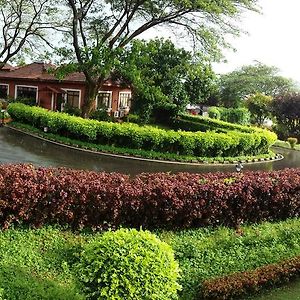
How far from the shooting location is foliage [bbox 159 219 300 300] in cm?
747

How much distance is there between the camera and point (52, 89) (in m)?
29.8

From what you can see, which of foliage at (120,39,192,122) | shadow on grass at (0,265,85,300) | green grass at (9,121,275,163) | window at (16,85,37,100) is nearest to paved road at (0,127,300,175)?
green grass at (9,121,275,163)

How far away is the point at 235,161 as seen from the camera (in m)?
20.7

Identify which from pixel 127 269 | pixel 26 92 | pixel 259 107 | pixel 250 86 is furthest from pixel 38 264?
pixel 250 86

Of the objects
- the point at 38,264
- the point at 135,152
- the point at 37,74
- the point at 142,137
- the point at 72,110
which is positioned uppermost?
the point at 37,74

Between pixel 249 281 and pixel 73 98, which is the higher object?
pixel 73 98

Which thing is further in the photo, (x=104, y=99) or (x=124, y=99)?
(x=124, y=99)

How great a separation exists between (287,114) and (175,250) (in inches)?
1051

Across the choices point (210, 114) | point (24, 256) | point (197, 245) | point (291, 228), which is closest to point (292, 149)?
point (210, 114)

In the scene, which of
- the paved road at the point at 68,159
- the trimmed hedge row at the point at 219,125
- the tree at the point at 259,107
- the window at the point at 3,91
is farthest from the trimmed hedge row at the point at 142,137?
the tree at the point at 259,107

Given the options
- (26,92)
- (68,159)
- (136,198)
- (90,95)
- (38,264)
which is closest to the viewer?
(38,264)

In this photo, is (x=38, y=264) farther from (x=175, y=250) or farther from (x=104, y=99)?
(x=104, y=99)

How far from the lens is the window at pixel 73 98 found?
29.9m

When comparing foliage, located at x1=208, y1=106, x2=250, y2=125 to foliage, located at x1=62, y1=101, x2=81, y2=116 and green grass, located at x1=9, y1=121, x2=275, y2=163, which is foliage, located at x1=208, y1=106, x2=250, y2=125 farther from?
green grass, located at x1=9, y1=121, x2=275, y2=163
